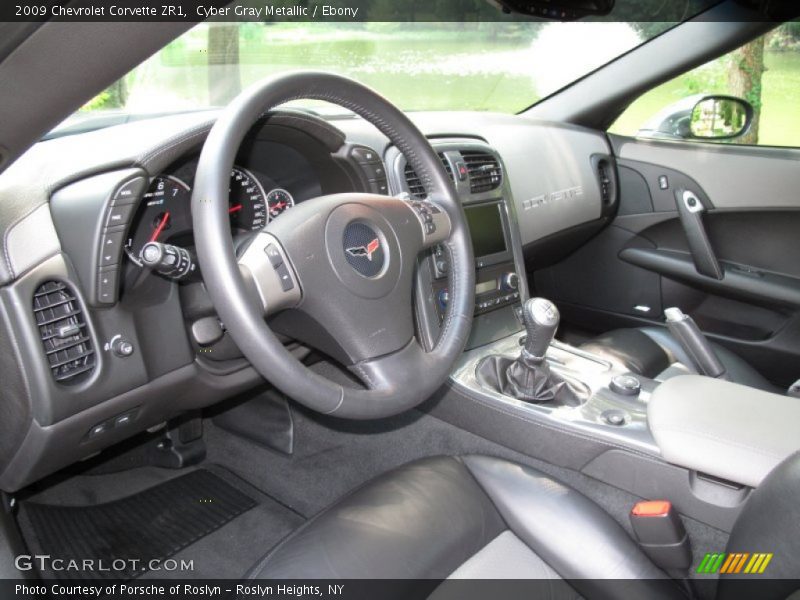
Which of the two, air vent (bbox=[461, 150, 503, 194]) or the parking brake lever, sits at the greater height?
air vent (bbox=[461, 150, 503, 194])

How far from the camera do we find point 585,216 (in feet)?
8.69

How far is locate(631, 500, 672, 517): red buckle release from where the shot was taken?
1.27 meters

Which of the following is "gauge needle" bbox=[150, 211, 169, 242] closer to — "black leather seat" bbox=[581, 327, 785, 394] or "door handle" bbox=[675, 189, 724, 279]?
"black leather seat" bbox=[581, 327, 785, 394]

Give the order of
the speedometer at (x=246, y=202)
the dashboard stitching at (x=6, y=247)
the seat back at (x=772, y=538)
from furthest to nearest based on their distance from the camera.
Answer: the speedometer at (x=246, y=202), the dashboard stitching at (x=6, y=247), the seat back at (x=772, y=538)

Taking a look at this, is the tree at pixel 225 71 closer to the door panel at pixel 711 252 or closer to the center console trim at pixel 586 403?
the center console trim at pixel 586 403

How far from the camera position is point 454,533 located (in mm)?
1274

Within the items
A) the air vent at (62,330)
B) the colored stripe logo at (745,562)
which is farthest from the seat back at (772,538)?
the air vent at (62,330)

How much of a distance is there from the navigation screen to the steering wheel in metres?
0.50

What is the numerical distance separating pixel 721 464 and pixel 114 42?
113 cm

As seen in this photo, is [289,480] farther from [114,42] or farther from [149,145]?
[114,42]

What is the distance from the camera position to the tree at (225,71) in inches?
68.6

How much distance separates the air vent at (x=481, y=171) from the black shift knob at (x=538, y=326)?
19.4 inches

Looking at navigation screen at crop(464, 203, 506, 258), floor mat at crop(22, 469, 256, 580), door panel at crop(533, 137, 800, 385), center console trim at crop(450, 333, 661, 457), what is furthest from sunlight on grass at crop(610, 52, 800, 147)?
floor mat at crop(22, 469, 256, 580)

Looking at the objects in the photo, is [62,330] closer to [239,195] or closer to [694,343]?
[239,195]
